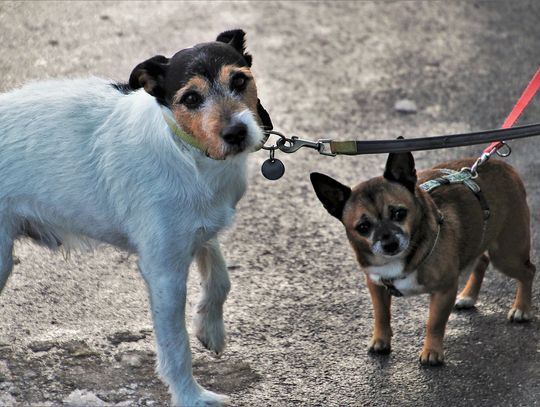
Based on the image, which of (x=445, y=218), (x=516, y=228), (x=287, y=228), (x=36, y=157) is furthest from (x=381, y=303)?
(x=36, y=157)

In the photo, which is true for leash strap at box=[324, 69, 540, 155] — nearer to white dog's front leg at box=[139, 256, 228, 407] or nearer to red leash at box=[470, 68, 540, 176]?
red leash at box=[470, 68, 540, 176]

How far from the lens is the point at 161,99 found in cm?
374

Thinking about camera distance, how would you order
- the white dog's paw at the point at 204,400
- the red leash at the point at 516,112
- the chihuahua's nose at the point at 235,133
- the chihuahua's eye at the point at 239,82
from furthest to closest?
the red leash at the point at 516,112
the white dog's paw at the point at 204,400
the chihuahua's eye at the point at 239,82
the chihuahua's nose at the point at 235,133

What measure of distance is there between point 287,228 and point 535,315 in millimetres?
1536

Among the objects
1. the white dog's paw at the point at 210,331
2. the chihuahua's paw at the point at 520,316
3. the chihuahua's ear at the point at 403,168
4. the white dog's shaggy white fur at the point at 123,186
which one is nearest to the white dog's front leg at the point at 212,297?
the white dog's paw at the point at 210,331

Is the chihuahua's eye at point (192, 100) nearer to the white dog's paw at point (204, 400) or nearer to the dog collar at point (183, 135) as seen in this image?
the dog collar at point (183, 135)

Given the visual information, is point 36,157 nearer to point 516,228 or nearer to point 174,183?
point 174,183

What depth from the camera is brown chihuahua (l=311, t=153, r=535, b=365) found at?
14.2 ft

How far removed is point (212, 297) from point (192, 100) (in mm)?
1123

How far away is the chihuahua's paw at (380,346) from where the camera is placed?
4.59 metres

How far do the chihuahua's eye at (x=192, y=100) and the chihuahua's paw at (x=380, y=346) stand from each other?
161 centimetres

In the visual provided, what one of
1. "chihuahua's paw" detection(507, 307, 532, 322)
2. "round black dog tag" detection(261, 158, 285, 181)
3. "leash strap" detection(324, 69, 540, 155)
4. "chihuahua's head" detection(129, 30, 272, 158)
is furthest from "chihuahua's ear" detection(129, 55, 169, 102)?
"chihuahua's paw" detection(507, 307, 532, 322)

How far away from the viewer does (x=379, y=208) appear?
A: 432cm

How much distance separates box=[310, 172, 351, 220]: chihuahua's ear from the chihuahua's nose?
0.79 meters
